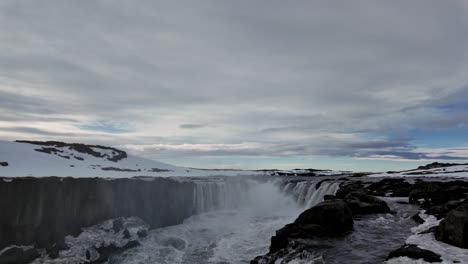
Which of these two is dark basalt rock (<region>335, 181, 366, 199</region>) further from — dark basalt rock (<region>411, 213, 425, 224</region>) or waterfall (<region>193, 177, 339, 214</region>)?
dark basalt rock (<region>411, 213, 425, 224</region>)

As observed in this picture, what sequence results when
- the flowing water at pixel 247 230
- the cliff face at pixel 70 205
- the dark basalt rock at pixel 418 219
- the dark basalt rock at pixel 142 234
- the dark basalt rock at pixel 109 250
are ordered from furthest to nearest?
1. the dark basalt rock at pixel 142 234
2. the dark basalt rock at pixel 109 250
3. the cliff face at pixel 70 205
4. the dark basalt rock at pixel 418 219
5. the flowing water at pixel 247 230

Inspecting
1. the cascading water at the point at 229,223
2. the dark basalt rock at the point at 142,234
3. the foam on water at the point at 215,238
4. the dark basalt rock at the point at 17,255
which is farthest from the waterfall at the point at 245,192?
the dark basalt rock at the point at 17,255

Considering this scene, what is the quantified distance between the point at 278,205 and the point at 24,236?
36.9m

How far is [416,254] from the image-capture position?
1175 cm

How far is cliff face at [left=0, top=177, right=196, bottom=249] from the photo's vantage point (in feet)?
80.6

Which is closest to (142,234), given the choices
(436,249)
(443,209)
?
(443,209)

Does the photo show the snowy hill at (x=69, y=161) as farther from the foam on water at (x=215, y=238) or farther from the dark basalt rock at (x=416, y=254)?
the dark basalt rock at (x=416, y=254)

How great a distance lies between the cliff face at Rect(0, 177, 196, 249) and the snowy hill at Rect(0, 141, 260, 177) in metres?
2.45

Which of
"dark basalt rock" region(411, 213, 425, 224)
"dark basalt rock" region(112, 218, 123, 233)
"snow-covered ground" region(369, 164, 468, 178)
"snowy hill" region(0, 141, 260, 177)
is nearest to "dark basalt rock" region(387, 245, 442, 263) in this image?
"dark basalt rock" region(411, 213, 425, 224)

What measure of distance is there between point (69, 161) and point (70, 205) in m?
25.2

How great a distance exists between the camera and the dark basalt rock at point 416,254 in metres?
11.2

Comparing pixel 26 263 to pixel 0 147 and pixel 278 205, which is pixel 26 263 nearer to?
pixel 0 147

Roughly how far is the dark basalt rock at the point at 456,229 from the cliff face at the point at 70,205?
2725cm

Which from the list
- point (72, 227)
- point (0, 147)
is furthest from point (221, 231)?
point (0, 147)
